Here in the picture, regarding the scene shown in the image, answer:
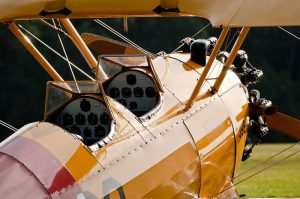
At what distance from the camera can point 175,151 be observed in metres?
11.7

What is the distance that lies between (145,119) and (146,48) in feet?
84.8

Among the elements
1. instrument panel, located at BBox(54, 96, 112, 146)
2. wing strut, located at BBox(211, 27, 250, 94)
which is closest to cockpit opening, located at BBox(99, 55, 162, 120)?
wing strut, located at BBox(211, 27, 250, 94)

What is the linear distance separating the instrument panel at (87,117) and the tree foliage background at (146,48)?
→ 2132 centimetres

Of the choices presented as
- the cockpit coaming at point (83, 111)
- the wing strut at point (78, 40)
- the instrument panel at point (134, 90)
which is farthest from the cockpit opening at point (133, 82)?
the wing strut at point (78, 40)

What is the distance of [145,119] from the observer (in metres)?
11.7

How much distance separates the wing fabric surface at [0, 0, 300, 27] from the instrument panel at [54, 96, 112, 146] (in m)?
1.38

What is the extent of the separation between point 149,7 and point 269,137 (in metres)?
20.8

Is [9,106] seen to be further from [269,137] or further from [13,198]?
[13,198]

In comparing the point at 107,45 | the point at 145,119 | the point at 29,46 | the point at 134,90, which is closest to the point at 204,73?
the point at 134,90

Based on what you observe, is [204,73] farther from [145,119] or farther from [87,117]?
[87,117]

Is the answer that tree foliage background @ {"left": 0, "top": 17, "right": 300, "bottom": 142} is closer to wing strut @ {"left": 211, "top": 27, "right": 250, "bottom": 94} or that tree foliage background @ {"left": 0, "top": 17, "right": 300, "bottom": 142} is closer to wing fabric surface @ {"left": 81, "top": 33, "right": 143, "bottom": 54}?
wing fabric surface @ {"left": 81, "top": 33, "right": 143, "bottom": 54}

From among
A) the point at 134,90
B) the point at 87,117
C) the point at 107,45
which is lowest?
the point at 107,45

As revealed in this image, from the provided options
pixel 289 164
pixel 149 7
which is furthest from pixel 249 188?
pixel 149 7

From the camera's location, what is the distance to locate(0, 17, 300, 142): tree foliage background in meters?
34.1
